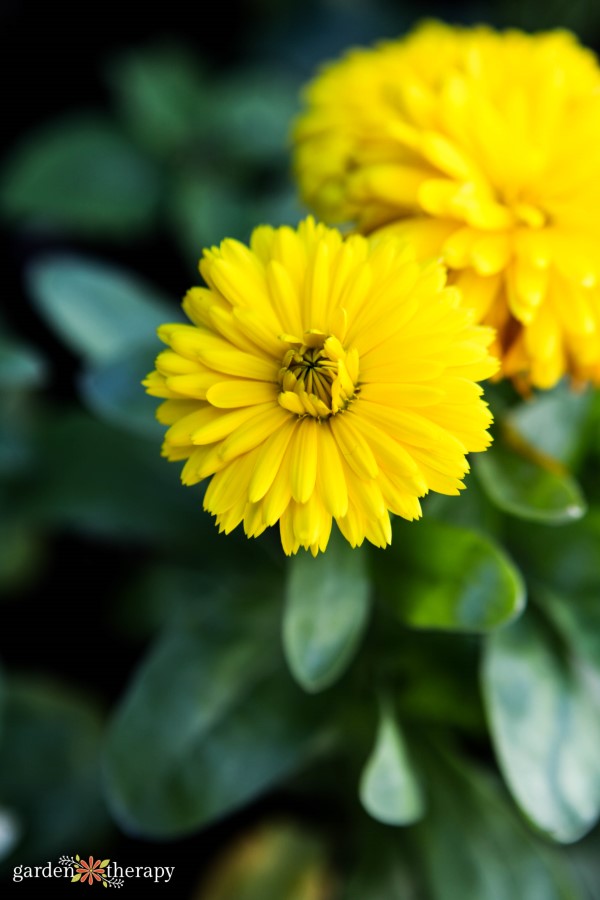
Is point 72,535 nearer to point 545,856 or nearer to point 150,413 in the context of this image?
point 150,413

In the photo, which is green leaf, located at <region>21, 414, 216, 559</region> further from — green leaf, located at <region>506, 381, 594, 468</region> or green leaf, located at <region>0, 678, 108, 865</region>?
green leaf, located at <region>506, 381, 594, 468</region>

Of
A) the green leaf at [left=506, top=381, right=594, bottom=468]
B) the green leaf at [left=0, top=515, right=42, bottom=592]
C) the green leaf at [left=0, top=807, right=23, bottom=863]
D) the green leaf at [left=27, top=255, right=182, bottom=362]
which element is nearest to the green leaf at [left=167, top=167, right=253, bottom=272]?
the green leaf at [left=27, top=255, right=182, bottom=362]

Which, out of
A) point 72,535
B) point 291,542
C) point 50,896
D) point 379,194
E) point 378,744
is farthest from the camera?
point 72,535

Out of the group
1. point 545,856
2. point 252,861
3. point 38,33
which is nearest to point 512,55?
point 545,856

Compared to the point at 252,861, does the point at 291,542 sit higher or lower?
higher

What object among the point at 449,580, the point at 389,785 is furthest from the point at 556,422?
the point at 389,785

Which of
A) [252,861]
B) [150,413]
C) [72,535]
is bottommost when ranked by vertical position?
[252,861]

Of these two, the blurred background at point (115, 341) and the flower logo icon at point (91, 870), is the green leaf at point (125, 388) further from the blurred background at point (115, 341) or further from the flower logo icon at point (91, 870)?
the flower logo icon at point (91, 870)

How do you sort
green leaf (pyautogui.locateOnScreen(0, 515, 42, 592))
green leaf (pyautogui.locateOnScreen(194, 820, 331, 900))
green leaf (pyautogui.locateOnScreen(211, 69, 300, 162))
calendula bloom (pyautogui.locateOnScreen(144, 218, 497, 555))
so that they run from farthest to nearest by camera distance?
1. green leaf (pyautogui.locateOnScreen(211, 69, 300, 162))
2. green leaf (pyautogui.locateOnScreen(0, 515, 42, 592))
3. green leaf (pyautogui.locateOnScreen(194, 820, 331, 900))
4. calendula bloom (pyautogui.locateOnScreen(144, 218, 497, 555))
